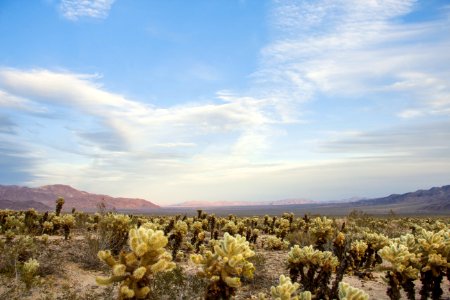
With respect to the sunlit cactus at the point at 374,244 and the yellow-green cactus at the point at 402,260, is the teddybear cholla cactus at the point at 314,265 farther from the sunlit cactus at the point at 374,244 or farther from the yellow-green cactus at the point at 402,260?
the sunlit cactus at the point at 374,244

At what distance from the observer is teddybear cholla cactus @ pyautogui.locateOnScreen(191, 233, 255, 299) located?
511 cm

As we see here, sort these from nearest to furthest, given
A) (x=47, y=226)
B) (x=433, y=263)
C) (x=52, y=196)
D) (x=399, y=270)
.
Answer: (x=399, y=270)
(x=433, y=263)
(x=47, y=226)
(x=52, y=196)

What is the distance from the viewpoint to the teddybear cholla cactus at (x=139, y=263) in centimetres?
456

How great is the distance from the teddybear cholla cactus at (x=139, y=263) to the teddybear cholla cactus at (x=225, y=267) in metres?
0.64

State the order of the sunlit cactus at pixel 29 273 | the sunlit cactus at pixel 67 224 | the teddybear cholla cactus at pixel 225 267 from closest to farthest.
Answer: the teddybear cholla cactus at pixel 225 267
the sunlit cactus at pixel 29 273
the sunlit cactus at pixel 67 224

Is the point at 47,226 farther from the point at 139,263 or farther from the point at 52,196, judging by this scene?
the point at 52,196

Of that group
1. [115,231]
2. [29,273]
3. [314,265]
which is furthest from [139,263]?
[115,231]

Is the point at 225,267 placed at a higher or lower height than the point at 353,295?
higher

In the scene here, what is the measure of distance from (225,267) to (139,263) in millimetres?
1197

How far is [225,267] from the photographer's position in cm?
518

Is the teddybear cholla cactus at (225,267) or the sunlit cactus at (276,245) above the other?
the teddybear cholla cactus at (225,267)

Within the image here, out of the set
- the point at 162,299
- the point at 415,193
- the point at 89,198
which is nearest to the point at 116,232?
the point at 162,299

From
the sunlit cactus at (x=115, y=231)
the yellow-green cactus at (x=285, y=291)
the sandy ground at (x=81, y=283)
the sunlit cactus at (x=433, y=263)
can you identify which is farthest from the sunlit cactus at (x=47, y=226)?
the sunlit cactus at (x=433, y=263)

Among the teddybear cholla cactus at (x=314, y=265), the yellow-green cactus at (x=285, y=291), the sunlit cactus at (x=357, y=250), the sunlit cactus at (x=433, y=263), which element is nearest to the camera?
the yellow-green cactus at (x=285, y=291)
